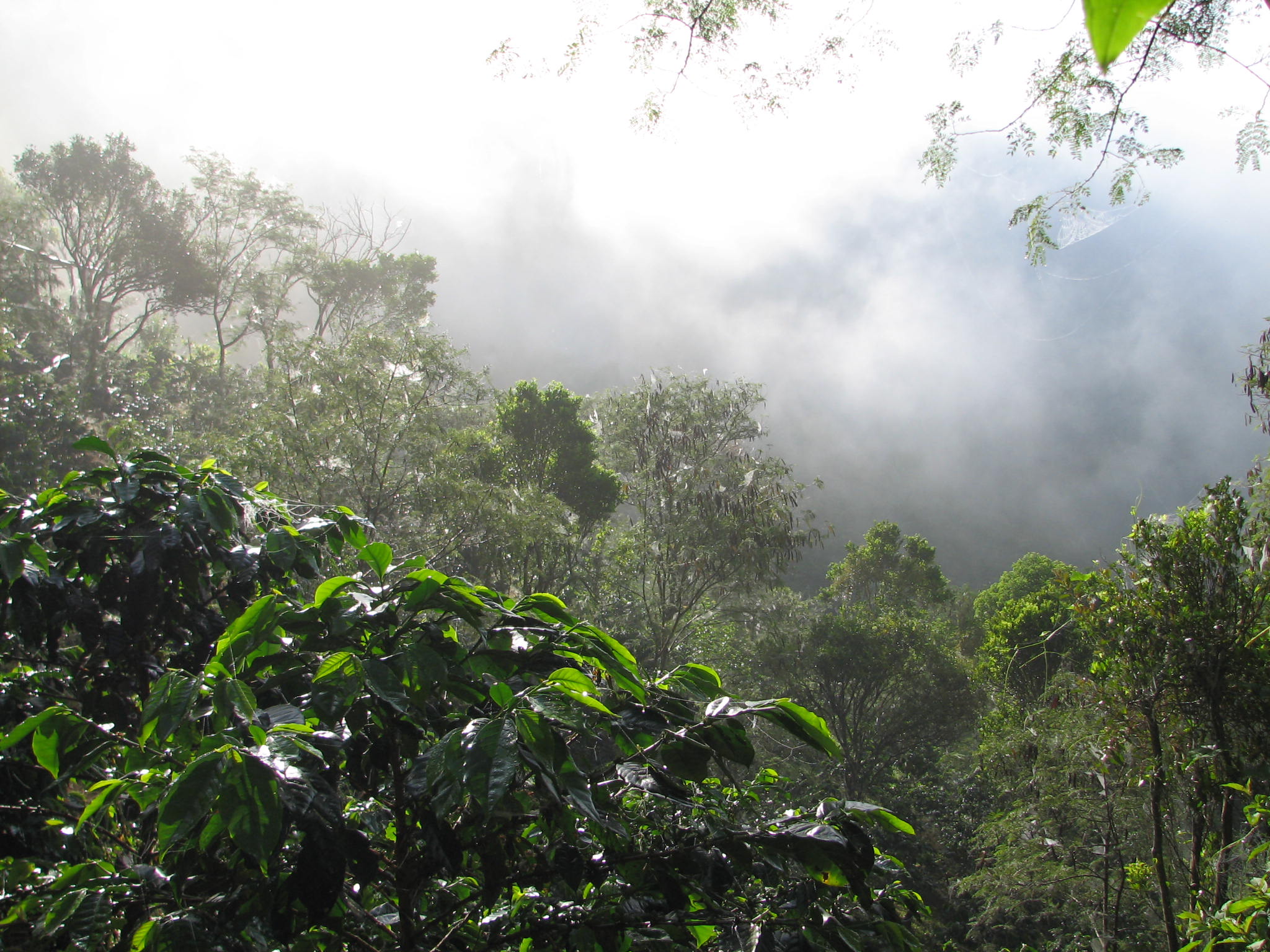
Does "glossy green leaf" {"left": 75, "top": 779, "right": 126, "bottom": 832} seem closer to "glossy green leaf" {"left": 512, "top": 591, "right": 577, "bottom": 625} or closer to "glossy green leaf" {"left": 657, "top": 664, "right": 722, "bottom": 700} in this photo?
"glossy green leaf" {"left": 512, "top": 591, "right": 577, "bottom": 625}

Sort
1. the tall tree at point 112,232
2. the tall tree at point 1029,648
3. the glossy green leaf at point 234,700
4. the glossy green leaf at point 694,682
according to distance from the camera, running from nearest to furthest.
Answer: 1. the glossy green leaf at point 234,700
2. the glossy green leaf at point 694,682
3. the tall tree at point 1029,648
4. the tall tree at point 112,232

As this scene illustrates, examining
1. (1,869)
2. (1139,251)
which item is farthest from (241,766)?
(1139,251)

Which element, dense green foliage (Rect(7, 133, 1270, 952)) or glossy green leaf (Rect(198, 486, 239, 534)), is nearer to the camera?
dense green foliage (Rect(7, 133, 1270, 952))

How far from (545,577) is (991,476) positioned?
40.4 m

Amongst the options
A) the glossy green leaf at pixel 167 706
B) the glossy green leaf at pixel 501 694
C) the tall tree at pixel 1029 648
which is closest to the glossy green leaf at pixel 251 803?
the glossy green leaf at pixel 167 706

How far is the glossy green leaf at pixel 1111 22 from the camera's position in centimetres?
25

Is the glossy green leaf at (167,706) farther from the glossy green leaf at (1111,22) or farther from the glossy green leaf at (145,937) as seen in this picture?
the glossy green leaf at (1111,22)

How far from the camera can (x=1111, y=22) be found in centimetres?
25

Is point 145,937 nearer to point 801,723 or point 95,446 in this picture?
point 801,723

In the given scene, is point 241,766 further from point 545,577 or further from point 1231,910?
point 545,577

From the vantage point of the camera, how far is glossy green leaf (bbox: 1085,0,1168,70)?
0.82 feet

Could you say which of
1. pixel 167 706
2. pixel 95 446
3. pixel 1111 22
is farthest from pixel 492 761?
pixel 95 446

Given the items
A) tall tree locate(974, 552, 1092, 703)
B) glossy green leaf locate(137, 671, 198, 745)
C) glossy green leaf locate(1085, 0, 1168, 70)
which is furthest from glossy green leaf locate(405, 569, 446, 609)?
tall tree locate(974, 552, 1092, 703)

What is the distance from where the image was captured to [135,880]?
978mm
